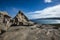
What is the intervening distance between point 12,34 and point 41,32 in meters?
2.51

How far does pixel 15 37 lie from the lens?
1056 cm

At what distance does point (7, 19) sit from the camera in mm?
15055

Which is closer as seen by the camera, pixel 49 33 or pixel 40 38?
pixel 40 38

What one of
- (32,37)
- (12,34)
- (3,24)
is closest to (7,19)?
(3,24)

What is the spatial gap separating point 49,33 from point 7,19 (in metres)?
5.63

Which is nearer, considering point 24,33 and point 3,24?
point 24,33

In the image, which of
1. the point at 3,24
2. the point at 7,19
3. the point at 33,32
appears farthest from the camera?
the point at 7,19

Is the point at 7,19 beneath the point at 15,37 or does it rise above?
above

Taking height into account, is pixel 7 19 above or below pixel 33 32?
above

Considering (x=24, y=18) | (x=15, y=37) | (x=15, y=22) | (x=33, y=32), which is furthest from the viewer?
(x=24, y=18)

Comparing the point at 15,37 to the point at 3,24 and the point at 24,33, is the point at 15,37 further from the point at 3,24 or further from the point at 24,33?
the point at 3,24

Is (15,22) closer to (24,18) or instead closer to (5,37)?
(24,18)

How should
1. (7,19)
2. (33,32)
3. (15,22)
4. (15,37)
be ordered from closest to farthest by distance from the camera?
1. (15,37)
2. (33,32)
3. (7,19)
4. (15,22)

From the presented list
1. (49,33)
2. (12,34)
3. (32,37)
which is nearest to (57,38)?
(49,33)
